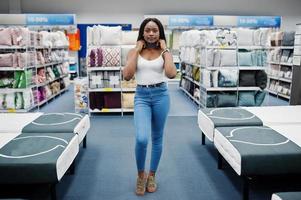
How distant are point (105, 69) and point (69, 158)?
3.39 m

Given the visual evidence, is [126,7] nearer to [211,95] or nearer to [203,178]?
[211,95]

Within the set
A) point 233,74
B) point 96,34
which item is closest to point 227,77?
point 233,74

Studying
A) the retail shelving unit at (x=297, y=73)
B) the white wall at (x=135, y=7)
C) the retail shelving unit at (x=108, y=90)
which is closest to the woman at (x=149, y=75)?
the retail shelving unit at (x=108, y=90)

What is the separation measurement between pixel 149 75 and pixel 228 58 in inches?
140

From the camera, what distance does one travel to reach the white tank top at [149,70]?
103 inches

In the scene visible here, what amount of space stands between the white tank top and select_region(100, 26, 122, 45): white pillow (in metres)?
3.54

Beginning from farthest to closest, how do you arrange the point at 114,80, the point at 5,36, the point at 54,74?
the point at 54,74 < the point at 114,80 < the point at 5,36

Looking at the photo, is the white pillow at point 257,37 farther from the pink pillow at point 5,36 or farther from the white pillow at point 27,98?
the pink pillow at point 5,36

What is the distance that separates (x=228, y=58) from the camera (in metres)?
5.76

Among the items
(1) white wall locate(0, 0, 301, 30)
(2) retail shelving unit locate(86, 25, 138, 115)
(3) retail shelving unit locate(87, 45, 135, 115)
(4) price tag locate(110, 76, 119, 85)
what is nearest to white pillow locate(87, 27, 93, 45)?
(2) retail shelving unit locate(86, 25, 138, 115)

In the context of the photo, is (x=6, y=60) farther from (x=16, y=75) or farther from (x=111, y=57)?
(x=111, y=57)

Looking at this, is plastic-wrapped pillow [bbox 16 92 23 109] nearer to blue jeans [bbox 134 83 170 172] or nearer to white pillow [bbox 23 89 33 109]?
white pillow [bbox 23 89 33 109]

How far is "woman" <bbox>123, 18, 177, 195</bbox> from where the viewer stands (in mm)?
2590

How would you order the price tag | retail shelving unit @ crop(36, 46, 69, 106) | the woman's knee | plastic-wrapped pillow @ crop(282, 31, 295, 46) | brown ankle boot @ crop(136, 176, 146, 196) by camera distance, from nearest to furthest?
1. the woman's knee
2. brown ankle boot @ crop(136, 176, 146, 196)
3. the price tag
4. retail shelving unit @ crop(36, 46, 69, 106)
5. plastic-wrapped pillow @ crop(282, 31, 295, 46)
